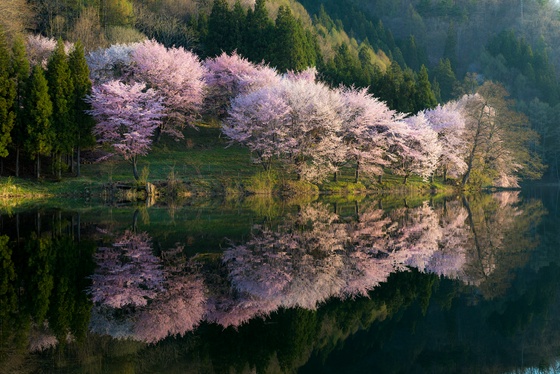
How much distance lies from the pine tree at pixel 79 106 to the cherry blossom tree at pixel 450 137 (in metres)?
32.4

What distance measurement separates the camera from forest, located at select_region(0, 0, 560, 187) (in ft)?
138

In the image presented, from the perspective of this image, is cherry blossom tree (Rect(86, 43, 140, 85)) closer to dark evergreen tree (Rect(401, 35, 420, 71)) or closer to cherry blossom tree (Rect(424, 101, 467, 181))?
cherry blossom tree (Rect(424, 101, 467, 181))

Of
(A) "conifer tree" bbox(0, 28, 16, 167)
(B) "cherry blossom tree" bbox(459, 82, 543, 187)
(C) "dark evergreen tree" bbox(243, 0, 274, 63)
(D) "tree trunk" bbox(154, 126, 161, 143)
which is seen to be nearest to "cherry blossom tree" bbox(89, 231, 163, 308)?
(A) "conifer tree" bbox(0, 28, 16, 167)

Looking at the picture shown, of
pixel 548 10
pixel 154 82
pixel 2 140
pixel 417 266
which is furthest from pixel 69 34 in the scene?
pixel 548 10

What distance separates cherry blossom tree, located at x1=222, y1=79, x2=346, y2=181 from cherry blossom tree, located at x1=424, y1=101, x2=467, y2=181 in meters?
14.1

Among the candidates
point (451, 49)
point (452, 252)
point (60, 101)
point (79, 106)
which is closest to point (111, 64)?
point (79, 106)

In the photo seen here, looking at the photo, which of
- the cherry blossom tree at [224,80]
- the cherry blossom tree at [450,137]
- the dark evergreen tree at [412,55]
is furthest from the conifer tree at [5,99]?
the dark evergreen tree at [412,55]

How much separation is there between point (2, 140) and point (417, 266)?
1264 inches

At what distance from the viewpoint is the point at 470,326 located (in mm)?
9969

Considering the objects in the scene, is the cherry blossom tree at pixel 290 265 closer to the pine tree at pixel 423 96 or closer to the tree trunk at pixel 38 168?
the tree trunk at pixel 38 168

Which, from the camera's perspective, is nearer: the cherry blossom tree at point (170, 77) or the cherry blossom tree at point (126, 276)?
the cherry blossom tree at point (126, 276)

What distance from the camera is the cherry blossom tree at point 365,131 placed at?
49.5 metres

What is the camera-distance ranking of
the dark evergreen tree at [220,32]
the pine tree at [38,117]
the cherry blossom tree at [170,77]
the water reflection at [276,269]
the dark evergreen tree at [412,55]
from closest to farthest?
the water reflection at [276,269], the pine tree at [38,117], the cherry blossom tree at [170,77], the dark evergreen tree at [220,32], the dark evergreen tree at [412,55]

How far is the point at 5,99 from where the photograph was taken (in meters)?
38.8
